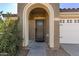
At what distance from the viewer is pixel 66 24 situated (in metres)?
17.8

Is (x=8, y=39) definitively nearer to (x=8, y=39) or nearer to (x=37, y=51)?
(x=8, y=39)

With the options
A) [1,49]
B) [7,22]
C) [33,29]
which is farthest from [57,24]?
[33,29]

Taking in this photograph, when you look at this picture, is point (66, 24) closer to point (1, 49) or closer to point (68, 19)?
point (68, 19)

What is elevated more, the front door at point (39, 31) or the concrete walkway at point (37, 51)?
the front door at point (39, 31)

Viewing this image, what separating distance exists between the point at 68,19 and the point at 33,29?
375 cm

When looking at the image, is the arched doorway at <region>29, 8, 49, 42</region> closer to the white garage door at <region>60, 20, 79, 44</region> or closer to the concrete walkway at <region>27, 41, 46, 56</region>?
the white garage door at <region>60, 20, 79, 44</region>

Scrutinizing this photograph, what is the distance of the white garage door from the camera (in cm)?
1778

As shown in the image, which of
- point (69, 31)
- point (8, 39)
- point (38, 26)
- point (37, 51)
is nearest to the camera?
point (8, 39)

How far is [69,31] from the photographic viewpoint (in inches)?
A: 707

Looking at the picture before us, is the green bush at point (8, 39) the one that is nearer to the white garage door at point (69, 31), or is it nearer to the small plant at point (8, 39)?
the small plant at point (8, 39)

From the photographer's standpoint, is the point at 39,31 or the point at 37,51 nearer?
the point at 37,51

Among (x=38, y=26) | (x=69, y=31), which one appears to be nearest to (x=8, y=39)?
(x=38, y=26)

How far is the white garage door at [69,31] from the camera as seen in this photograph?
1778 centimetres

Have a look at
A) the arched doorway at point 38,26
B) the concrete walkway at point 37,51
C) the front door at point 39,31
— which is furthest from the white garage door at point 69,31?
the concrete walkway at point 37,51
